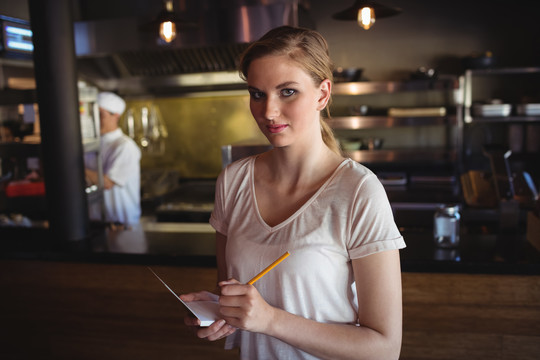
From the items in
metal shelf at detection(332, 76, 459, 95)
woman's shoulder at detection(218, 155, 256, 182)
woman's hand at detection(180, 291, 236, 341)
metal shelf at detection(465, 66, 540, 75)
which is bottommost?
woman's hand at detection(180, 291, 236, 341)

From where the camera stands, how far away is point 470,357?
2227mm

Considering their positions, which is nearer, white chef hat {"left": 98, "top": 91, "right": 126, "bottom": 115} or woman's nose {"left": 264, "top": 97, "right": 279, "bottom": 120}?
woman's nose {"left": 264, "top": 97, "right": 279, "bottom": 120}

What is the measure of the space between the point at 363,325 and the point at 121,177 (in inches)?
136

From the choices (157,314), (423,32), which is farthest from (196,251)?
(423,32)

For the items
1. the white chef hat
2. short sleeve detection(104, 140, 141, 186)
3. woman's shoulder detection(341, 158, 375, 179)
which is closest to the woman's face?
woman's shoulder detection(341, 158, 375, 179)

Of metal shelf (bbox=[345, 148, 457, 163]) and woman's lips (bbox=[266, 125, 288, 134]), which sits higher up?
woman's lips (bbox=[266, 125, 288, 134])

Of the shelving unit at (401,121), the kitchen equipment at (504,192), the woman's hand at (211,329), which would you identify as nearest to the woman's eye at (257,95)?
the woman's hand at (211,329)

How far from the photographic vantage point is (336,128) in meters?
5.36

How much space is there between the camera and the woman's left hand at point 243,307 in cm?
117

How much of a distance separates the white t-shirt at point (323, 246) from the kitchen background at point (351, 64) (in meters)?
3.90

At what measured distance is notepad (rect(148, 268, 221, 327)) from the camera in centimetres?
127

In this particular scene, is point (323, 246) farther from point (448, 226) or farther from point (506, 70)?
point (506, 70)

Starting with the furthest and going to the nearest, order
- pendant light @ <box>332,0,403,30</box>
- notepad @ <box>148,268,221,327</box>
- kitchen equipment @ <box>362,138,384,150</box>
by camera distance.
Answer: kitchen equipment @ <box>362,138,384,150</box>, pendant light @ <box>332,0,403,30</box>, notepad @ <box>148,268,221,327</box>

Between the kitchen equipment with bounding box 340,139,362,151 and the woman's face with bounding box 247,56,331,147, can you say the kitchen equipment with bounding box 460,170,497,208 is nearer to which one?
the kitchen equipment with bounding box 340,139,362,151
